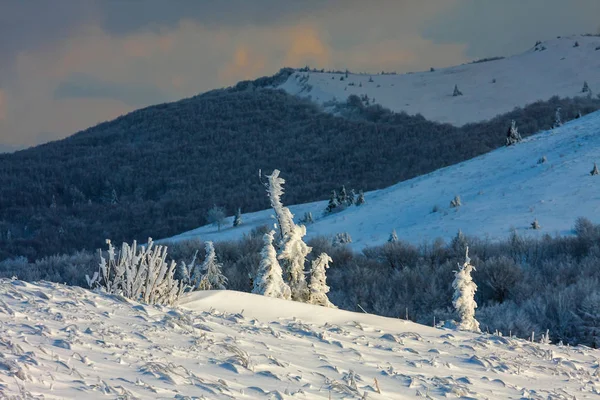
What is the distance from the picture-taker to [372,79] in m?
70.8

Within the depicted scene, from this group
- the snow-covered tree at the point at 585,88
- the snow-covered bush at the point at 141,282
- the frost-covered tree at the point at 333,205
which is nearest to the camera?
the snow-covered bush at the point at 141,282

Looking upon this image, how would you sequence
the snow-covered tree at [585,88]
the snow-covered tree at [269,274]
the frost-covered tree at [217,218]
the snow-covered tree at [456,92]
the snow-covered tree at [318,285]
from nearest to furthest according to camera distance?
the snow-covered tree at [269,274] → the snow-covered tree at [318,285] → the frost-covered tree at [217,218] → the snow-covered tree at [585,88] → the snow-covered tree at [456,92]

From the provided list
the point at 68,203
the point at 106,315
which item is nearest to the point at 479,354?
the point at 106,315

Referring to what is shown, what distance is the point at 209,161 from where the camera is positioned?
195ft

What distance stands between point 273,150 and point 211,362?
55204 millimetres

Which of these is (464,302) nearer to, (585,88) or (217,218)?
(217,218)

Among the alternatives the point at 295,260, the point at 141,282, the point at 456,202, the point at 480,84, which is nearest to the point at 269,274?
the point at 295,260

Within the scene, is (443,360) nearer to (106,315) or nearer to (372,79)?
(106,315)

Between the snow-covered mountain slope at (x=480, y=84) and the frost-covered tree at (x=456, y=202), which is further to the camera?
the snow-covered mountain slope at (x=480, y=84)

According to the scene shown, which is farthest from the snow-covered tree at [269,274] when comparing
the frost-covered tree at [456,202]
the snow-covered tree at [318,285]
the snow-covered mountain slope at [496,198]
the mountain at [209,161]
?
the mountain at [209,161]

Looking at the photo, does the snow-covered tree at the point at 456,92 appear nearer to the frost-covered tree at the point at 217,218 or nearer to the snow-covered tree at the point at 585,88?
the snow-covered tree at the point at 585,88

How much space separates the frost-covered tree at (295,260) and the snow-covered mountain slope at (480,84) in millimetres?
45937

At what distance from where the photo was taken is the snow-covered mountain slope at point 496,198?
19.8m

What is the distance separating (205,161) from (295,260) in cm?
4902
